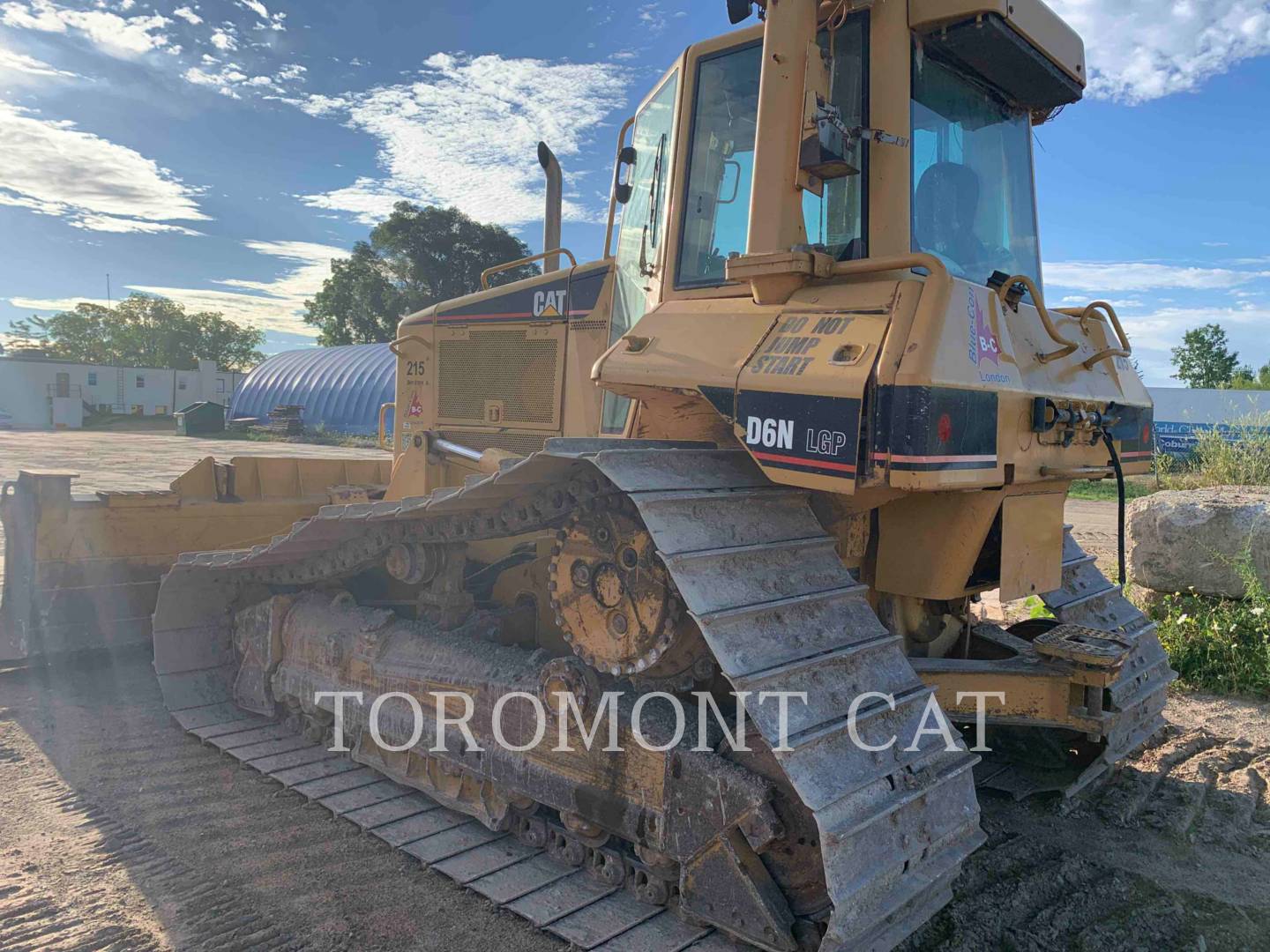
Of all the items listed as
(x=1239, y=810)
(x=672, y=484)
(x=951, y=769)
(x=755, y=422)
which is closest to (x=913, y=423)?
(x=755, y=422)

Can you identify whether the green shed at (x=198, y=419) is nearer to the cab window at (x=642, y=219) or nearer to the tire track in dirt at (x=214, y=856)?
the tire track in dirt at (x=214, y=856)

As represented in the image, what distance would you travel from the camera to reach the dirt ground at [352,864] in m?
2.93

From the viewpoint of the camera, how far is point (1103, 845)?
11.9 ft

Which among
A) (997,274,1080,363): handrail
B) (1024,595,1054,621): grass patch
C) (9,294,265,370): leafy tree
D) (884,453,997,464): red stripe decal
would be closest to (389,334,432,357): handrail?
(997,274,1080,363): handrail

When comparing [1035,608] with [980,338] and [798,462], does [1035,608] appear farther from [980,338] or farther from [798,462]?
[798,462]

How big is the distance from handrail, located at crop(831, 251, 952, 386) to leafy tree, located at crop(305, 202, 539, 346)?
37010mm

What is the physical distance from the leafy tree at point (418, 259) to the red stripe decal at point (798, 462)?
37074 mm

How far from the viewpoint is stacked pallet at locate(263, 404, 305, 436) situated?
109ft

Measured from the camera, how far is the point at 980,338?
2.84 meters

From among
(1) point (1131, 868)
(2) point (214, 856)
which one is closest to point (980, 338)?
(1) point (1131, 868)

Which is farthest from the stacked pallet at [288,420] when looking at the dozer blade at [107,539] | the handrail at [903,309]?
the handrail at [903,309]

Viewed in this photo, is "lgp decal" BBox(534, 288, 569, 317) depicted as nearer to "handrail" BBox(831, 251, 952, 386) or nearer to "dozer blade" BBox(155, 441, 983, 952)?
"dozer blade" BBox(155, 441, 983, 952)

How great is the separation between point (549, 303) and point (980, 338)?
2.31 metres

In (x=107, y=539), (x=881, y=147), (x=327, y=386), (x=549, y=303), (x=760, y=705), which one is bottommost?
(x=107, y=539)
